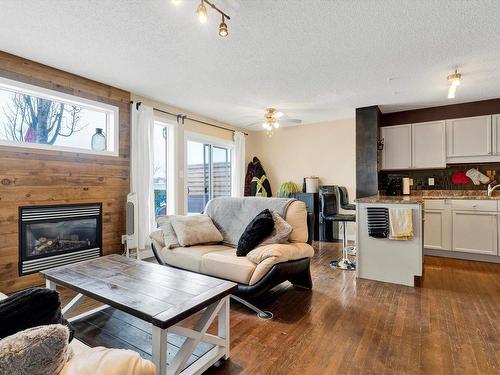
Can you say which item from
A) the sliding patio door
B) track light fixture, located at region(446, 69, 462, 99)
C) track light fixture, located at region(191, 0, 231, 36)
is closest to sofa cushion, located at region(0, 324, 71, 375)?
track light fixture, located at region(191, 0, 231, 36)

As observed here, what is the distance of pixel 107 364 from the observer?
0.81 m

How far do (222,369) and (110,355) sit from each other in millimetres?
1060

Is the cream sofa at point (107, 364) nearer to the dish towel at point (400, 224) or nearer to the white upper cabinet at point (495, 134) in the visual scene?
the dish towel at point (400, 224)

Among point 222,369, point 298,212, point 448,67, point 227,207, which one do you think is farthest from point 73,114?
point 448,67

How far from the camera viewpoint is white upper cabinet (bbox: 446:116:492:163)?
414cm

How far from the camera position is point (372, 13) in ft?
6.98

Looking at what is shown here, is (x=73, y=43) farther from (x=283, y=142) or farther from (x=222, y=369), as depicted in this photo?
(x=283, y=142)

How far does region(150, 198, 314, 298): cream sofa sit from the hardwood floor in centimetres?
27

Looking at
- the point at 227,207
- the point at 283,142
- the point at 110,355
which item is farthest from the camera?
the point at 283,142

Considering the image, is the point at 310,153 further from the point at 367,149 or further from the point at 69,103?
the point at 69,103

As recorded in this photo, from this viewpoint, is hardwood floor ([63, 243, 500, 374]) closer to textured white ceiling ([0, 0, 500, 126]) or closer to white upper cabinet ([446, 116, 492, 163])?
white upper cabinet ([446, 116, 492, 163])

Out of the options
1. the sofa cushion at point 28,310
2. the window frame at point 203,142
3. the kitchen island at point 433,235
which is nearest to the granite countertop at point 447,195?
the kitchen island at point 433,235

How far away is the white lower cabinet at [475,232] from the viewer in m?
3.78

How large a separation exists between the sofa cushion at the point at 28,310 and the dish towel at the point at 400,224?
3096mm
